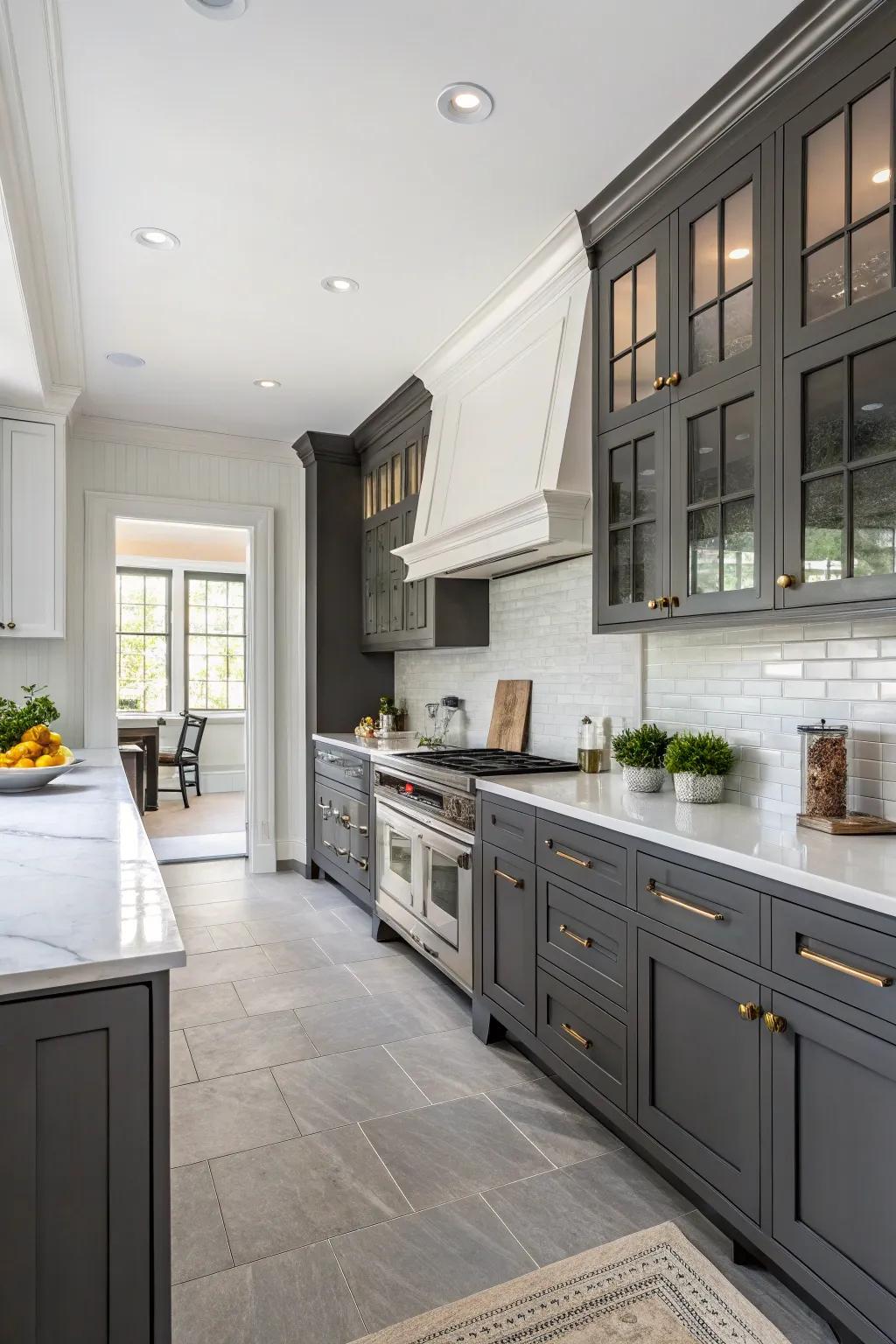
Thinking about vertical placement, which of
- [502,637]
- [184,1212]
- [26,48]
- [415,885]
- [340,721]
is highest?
[26,48]

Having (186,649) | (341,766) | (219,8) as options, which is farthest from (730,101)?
(186,649)

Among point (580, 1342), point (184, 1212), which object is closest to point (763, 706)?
point (580, 1342)

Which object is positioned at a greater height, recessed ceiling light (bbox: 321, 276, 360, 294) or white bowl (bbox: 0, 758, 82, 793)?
recessed ceiling light (bbox: 321, 276, 360, 294)

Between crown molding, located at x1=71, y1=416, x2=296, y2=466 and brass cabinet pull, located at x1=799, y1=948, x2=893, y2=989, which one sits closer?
brass cabinet pull, located at x1=799, y1=948, x2=893, y2=989

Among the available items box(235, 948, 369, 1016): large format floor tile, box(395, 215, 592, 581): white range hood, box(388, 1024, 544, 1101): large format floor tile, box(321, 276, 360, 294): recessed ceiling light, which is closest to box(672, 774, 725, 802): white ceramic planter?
box(395, 215, 592, 581): white range hood

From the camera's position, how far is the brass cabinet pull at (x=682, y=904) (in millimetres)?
1864

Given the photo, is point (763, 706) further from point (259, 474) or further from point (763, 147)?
point (259, 474)

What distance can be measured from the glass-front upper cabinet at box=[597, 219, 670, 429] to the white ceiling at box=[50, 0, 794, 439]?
0.26 metres

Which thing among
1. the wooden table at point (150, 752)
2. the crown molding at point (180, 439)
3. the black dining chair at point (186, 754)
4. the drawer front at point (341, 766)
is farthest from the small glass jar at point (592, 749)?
the black dining chair at point (186, 754)

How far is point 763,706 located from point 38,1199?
2.16m

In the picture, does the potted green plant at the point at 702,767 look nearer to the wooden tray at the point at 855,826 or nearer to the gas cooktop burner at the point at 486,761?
the wooden tray at the point at 855,826

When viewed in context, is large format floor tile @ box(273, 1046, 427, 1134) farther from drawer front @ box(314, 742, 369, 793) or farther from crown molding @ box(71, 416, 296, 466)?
crown molding @ box(71, 416, 296, 466)

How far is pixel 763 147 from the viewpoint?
208 cm

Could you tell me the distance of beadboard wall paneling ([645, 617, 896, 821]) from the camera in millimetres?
2121
